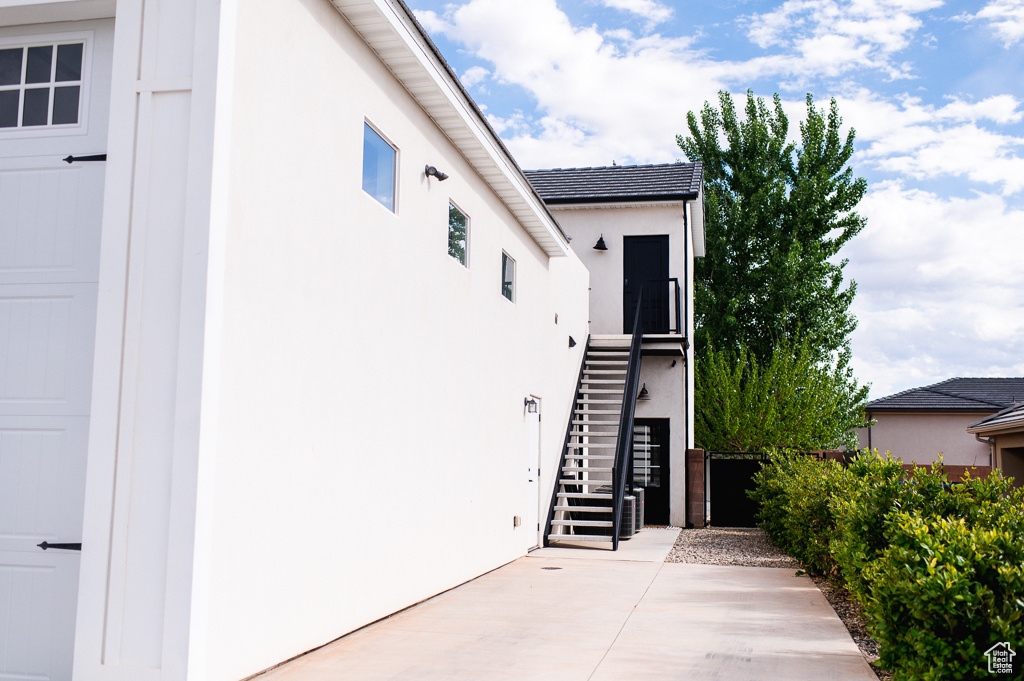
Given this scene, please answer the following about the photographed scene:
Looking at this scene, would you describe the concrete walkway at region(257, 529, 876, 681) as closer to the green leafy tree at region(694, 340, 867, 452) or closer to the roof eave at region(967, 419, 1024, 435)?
the roof eave at region(967, 419, 1024, 435)

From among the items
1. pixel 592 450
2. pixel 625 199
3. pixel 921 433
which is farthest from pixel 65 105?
pixel 921 433

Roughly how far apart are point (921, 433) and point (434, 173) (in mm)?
27879

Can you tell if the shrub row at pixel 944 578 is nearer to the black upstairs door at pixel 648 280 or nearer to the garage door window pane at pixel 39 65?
the garage door window pane at pixel 39 65

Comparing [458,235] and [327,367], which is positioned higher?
[458,235]

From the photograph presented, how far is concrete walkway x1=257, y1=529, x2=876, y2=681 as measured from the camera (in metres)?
5.44

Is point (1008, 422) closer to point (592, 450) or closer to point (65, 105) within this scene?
point (592, 450)

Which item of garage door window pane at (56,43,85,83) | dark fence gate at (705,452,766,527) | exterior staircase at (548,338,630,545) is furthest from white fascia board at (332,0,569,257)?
dark fence gate at (705,452,766,527)

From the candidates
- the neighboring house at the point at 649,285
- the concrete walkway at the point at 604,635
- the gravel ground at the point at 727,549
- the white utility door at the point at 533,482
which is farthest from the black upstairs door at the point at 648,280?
the concrete walkway at the point at 604,635

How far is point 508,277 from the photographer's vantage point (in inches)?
454

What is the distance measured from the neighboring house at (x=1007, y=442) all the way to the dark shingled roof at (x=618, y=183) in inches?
277

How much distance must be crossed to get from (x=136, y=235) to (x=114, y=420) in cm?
99

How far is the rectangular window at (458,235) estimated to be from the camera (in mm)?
9086

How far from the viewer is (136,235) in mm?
4508

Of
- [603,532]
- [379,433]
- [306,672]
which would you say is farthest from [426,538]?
[603,532]
